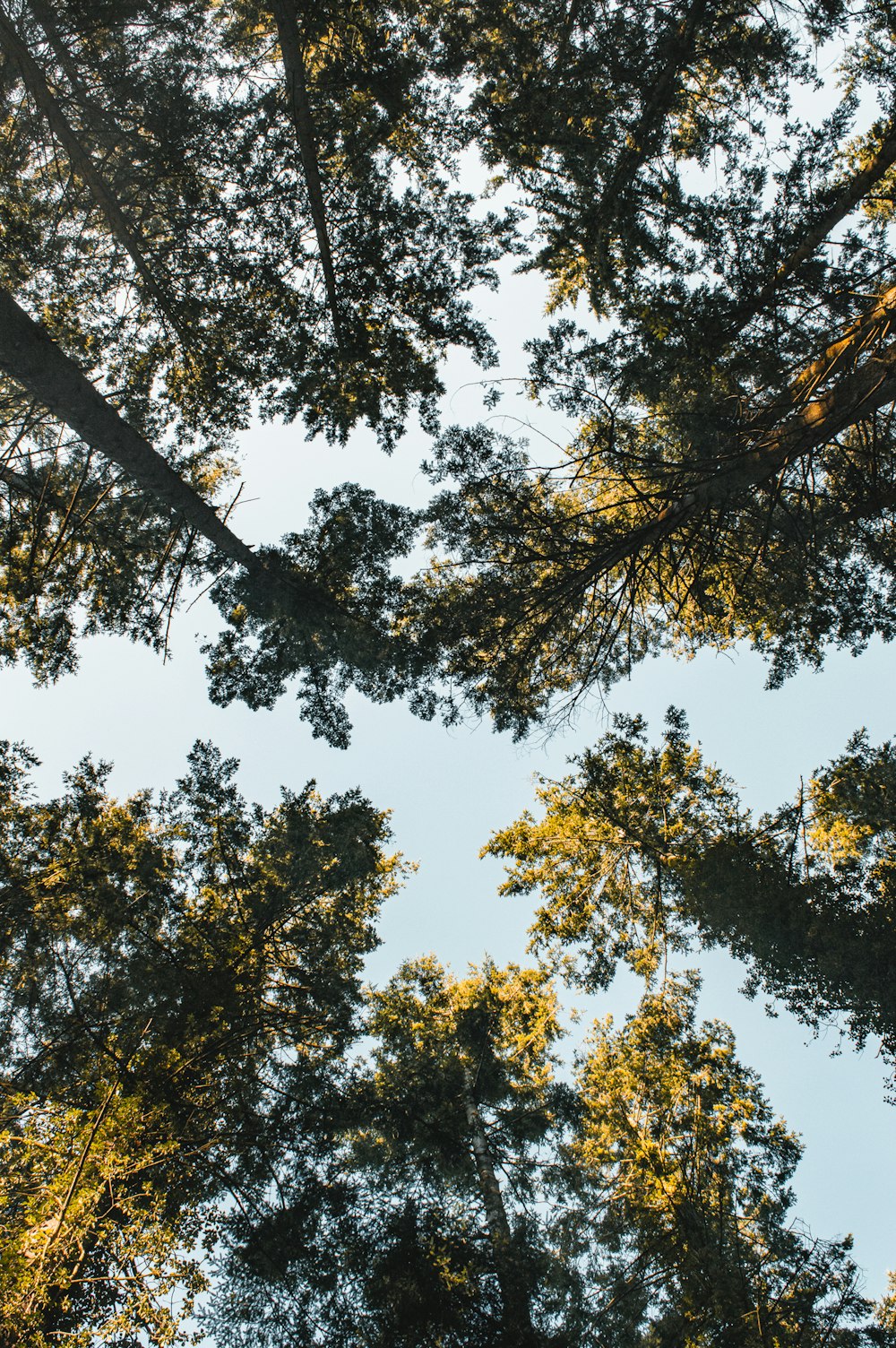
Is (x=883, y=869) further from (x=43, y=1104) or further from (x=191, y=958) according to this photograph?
(x=43, y=1104)

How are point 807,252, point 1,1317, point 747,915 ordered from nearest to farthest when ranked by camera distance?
1. point 1,1317
2. point 807,252
3. point 747,915

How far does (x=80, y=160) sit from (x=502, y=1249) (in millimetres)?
12200

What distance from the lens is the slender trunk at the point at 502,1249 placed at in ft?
20.4

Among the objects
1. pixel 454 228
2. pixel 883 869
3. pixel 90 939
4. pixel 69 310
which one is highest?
pixel 454 228

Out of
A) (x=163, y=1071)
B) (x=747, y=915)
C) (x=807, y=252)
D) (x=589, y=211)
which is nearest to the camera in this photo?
(x=163, y=1071)

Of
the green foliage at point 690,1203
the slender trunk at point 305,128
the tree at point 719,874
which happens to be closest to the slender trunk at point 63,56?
the slender trunk at point 305,128

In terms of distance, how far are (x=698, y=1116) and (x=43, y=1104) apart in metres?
7.06

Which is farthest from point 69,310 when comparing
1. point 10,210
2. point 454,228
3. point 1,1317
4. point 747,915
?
point 747,915

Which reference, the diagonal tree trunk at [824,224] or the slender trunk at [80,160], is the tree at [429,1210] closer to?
the diagonal tree trunk at [824,224]

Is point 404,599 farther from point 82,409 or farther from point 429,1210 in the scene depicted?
point 429,1210

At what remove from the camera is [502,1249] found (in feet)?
22.4

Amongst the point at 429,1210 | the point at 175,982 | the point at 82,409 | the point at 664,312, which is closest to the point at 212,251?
the point at 82,409

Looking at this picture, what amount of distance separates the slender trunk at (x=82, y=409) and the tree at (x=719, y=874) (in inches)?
238

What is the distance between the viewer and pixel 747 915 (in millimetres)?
6676
